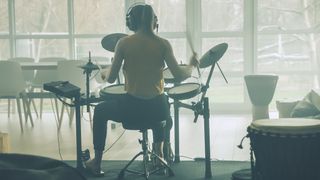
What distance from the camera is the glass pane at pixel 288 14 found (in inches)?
297

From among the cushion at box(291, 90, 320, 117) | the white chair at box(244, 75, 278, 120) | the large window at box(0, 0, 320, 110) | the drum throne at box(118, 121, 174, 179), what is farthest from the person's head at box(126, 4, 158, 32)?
the large window at box(0, 0, 320, 110)

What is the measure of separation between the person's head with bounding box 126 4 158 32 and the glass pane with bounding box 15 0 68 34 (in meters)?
4.60

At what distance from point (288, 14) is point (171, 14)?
164 cm

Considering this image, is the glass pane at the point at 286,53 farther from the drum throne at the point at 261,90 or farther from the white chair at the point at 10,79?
the white chair at the point at 10,79

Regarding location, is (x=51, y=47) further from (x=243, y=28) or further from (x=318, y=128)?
(x=318, y=128)

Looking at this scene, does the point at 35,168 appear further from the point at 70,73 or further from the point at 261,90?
the point at 261,90

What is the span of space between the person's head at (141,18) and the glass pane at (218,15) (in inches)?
162

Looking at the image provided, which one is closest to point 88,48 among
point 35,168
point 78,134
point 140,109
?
point 78,134

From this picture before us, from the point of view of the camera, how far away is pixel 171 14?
784 centimetres

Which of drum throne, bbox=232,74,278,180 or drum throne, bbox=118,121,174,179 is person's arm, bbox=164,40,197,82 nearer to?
drum throne, bbox=118,121,174,179

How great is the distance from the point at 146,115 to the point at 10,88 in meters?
2.94

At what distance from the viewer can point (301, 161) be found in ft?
9.91

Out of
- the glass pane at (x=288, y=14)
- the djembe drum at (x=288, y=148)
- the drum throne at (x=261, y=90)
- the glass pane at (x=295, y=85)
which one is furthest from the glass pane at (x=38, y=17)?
the djembe drum at (x=288, y=148)

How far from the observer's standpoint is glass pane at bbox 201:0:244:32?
770cm
